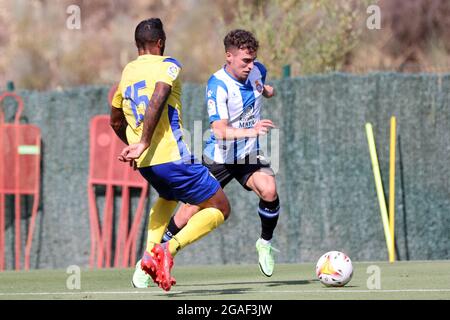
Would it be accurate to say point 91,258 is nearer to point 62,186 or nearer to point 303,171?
point 62,186

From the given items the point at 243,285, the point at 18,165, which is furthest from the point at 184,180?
the point at 18,165

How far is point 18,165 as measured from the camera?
50.4 feet

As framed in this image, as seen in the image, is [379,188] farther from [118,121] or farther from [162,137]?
[162,137]

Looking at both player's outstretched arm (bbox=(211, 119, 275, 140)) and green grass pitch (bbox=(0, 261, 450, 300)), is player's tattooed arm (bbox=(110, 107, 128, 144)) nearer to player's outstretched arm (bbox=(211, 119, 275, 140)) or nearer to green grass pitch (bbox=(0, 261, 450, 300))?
player's outstretched arm (bbox=(211, 119, 275, 140))

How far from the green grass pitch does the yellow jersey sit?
1.07 meters

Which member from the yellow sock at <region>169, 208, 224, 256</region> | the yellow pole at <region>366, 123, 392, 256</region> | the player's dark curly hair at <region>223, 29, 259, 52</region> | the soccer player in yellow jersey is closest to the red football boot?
the soccer player in yellow jersey

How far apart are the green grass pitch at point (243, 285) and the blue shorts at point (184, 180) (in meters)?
0.76

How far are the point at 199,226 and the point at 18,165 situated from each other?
24.2 feet

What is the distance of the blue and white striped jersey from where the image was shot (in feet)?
32.7

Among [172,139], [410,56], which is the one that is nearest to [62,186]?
[172,139]

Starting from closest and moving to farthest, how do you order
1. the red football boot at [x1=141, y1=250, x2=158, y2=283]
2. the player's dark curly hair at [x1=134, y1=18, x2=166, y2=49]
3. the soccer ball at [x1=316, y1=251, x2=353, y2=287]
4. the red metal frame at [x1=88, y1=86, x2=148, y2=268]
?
the red football boot at [x1=141, y1=250, x2=158, y2=283], the player's dark curly hair at [x1=134, y1=18, x2=166, y2=49], the soccer ball at [x1=316, y1=251, x2=353, y2=287], the red metal frame at [x1=88, y1=86, x2=148, y2=268]
